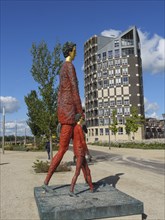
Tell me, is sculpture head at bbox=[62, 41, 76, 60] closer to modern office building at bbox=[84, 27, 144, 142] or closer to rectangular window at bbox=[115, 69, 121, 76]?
modern office building at bbox=[84, 27, 144, 142]

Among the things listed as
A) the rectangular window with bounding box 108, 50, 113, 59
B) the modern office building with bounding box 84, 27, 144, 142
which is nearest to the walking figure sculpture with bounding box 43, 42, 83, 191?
the modern office building with bounding box 84, 27, 144, 142

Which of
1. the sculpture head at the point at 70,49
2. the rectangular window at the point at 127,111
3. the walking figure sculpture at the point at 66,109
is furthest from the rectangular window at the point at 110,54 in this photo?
the walking figure sculpture at the point at 66,109

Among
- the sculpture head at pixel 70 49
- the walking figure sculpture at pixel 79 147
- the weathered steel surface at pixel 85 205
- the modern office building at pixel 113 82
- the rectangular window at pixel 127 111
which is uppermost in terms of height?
the modern office building at pixel 113 82

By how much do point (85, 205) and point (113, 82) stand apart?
235 feet

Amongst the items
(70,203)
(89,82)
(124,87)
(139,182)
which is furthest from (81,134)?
(89,82)

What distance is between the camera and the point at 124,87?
7375cm

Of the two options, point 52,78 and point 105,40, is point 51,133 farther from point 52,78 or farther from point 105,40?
point 105,40

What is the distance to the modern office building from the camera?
72.5m

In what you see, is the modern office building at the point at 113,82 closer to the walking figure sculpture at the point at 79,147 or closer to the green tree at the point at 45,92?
the green tree at the point at 45,92

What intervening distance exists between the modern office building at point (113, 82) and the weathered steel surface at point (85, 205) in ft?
214

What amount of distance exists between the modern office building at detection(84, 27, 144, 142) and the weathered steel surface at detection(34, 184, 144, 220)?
214ft

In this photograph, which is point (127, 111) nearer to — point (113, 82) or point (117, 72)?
point (113, 82)

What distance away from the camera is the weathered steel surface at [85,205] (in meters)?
4.66

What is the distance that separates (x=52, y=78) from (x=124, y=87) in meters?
58.2
